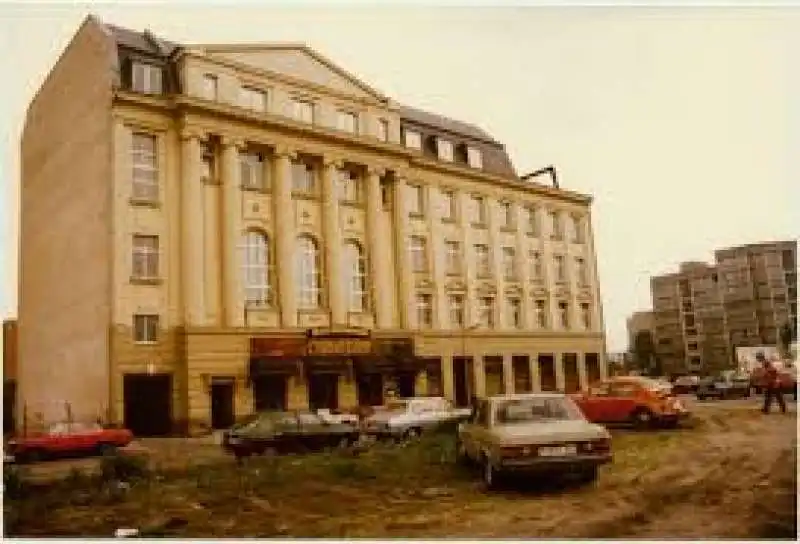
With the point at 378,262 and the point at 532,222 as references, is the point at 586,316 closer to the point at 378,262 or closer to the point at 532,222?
the point at 532,222

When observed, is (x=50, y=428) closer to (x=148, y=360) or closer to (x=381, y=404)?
(x=148, y=360)

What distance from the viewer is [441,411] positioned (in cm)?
1109

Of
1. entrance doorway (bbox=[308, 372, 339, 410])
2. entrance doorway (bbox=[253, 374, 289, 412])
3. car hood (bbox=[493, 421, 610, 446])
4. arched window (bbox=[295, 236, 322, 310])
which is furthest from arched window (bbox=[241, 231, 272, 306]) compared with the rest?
car hood (bbox=[493, 421, 610, 446])

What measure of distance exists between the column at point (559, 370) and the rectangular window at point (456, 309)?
1.39 m

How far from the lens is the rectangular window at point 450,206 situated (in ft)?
39.4

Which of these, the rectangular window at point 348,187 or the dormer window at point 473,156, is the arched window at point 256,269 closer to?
the rectangular window at point 348,187

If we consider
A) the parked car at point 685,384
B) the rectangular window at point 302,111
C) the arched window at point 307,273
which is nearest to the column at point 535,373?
the parked car at point 685,384

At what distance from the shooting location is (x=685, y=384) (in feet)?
34.0

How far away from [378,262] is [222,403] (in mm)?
3115

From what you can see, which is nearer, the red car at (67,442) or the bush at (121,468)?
the bush at (121,468)

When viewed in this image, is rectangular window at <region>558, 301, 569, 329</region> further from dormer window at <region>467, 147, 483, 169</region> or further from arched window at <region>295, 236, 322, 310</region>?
arched window at <region>295, 236, 322, 310</region>

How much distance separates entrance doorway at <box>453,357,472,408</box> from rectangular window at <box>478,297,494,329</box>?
1.81 feet

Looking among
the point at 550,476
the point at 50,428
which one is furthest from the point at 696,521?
the point at 50,428

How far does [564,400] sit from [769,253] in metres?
2.99
